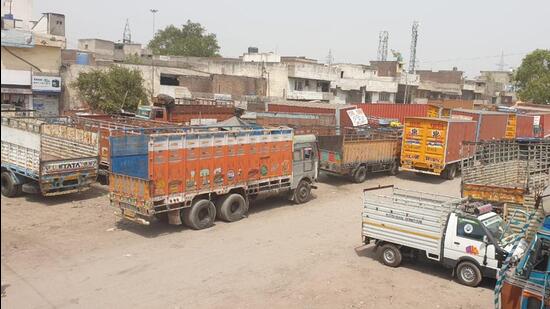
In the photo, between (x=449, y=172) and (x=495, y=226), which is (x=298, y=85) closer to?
(x=449, y=172)

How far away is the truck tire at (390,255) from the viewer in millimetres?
11086

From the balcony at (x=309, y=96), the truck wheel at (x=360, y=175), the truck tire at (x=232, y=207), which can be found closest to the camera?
the truck tire at (x=232, y=207)

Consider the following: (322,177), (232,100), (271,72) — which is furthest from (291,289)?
(271,72)

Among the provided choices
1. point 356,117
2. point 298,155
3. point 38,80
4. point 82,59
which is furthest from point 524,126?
point 82,59

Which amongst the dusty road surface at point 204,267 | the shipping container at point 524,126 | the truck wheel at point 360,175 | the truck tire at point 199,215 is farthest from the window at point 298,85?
the truck tire at point 199,215

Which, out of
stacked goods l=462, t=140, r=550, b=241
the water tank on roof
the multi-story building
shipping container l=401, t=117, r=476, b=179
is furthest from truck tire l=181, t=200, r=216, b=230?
the water tank on roof

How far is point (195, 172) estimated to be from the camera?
13383 mm

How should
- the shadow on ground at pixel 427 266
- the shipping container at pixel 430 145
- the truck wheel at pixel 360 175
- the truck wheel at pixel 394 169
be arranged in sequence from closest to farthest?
1. the shadow on ground at pixel 427 266
2. the truck wheel at pixel 360 175
3. the shipping container at pixel 430 145
4. the truck wheel at pixel 394 169

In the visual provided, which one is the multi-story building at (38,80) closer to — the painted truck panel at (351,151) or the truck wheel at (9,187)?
the truck wheel at (9,187)

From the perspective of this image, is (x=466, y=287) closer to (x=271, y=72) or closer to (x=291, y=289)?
(x=291, y=289)

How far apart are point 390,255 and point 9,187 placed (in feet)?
38.9

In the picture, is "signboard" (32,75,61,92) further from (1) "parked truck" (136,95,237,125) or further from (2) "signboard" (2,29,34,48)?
(2) "signboard" (2,29,34,48)

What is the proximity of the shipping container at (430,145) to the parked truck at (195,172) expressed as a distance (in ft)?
28.4

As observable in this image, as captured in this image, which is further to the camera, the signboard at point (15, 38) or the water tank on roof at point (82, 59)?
the water tank on roof at point (82, 59)
